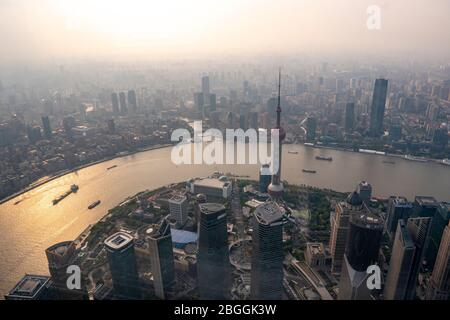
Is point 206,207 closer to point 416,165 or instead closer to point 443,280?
point 443,280

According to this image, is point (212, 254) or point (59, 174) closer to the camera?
point (212, 254)

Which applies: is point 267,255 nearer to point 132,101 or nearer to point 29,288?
point 29,288

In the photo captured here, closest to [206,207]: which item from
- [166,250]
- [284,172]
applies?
[166,250]

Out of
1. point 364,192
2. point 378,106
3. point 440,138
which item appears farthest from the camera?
point 378,106

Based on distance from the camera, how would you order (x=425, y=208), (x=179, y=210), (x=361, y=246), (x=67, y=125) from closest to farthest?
(x=361, y=246), (x=425, y=208), (x=179, y=210), (x=67, y=125)

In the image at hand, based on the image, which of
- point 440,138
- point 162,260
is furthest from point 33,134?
point 440,138

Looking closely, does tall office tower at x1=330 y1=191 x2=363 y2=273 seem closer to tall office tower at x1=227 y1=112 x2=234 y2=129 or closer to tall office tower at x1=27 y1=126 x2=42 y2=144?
tall office tower at x1=227 y1=112 x2=234 y2=129
